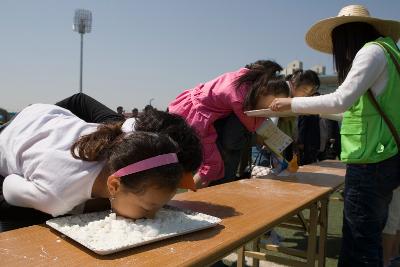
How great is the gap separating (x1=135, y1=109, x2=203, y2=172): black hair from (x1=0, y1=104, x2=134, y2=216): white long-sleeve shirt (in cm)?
5

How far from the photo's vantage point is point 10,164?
3.74 feet

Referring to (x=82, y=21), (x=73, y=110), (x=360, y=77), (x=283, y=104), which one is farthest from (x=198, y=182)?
(x=82, y=21)

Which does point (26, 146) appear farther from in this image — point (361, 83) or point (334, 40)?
point (334, 40)

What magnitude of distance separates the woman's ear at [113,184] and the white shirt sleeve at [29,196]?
0.13 m

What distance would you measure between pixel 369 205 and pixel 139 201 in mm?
994

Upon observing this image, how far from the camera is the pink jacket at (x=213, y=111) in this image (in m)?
2.01

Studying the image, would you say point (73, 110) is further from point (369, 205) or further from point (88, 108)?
point (369, 205)

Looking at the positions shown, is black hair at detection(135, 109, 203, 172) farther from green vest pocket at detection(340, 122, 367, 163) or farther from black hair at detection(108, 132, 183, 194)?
green vest pocket at detection(340, 122, 367, 163)

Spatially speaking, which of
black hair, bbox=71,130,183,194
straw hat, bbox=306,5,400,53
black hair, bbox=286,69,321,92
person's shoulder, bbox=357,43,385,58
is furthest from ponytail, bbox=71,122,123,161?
black hair, bbox=286,69,321,92

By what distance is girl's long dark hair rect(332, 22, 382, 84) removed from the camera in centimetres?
168

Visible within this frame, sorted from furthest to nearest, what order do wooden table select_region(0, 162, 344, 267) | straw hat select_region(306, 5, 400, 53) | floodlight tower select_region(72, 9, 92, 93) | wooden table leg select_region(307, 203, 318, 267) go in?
floodlight tower select_region(72, 9, 92, 93) → wooden table leg select_region(307, 203, 318, 267) → straw hat select_region(306, 5, 400, 53) → wooden table select_region(0, 162, 344, 267)

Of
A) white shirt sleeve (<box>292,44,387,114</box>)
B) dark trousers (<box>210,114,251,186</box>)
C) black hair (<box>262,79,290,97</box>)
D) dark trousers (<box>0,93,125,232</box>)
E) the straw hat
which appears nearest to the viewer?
dark trousers (<box>0,93,125,232</box>)

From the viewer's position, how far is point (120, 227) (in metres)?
0.90

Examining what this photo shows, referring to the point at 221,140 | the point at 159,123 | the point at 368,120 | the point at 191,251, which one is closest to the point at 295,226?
the point at 221,140
